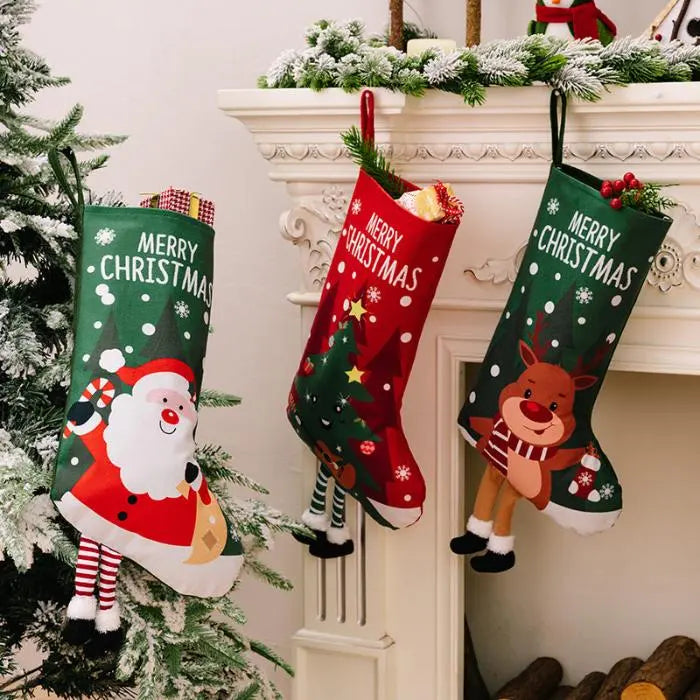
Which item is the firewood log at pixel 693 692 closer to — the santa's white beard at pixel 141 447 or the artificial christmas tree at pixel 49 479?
the artificial christmas tree at pixel 49 479

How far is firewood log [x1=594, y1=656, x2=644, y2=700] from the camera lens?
2039 mm

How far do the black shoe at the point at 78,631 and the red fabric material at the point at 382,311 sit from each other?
501 mm

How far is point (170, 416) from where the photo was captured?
1.45 m

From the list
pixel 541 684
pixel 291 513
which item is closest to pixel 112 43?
pixel 291 513

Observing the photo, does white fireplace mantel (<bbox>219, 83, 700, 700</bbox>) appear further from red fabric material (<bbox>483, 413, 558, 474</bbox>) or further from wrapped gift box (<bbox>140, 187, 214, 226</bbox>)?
wrapped gift box (<bbox>140, 187, 214, 226</bbox>)

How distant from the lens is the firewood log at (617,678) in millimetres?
2039

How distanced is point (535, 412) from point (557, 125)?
42 centimetres

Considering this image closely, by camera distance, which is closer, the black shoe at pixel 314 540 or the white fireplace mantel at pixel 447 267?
the white fireplace mantel at pixel 447 267

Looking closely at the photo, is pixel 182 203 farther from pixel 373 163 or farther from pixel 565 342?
pixel 565 342

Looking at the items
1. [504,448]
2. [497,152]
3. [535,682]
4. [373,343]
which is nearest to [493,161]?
[497,152]

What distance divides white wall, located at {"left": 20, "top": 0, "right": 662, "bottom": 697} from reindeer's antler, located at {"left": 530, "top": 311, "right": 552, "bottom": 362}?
671 millimetres

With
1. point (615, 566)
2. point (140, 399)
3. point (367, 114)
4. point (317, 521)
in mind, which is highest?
point (367, 114)

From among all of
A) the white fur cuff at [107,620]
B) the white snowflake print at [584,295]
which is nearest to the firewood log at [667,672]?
the white snowflake print at [584,295]

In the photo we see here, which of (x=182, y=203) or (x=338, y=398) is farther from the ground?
(x=182, y=203)
